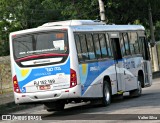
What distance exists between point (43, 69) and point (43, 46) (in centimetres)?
73

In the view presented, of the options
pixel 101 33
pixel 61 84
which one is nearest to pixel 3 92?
pixel 101 33

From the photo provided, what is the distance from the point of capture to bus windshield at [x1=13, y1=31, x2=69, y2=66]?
54.5 feet

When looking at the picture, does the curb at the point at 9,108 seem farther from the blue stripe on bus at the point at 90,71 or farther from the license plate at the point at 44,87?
the blue stripe on bus at the point at 90,71

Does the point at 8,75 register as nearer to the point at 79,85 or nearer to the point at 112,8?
the point at 112,8

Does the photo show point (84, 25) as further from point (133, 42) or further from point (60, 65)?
point (133, 42)

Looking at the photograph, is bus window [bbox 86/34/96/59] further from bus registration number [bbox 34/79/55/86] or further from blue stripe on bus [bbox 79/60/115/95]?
bus registration number [bbox 34/79/55/86]

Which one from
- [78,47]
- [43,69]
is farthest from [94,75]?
[43,69]

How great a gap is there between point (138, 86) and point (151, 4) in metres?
18.0

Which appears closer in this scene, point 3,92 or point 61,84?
point 61,84

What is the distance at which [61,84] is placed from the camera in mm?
16391

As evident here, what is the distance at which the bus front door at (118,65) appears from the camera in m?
20.2

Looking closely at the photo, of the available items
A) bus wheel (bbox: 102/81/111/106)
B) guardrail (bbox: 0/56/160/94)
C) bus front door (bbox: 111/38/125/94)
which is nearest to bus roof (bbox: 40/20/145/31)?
bus front door (bbox: 111/38/125/94)

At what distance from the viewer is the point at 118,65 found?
2036cm

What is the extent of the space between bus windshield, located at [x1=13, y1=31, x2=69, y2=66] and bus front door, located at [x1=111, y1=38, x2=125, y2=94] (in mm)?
3936
